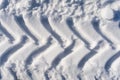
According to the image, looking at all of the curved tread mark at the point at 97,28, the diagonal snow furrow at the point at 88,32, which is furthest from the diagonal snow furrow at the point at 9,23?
the curved tread mark at the point at 97,28

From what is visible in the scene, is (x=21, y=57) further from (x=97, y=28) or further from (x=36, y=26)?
(x=97, y=28)

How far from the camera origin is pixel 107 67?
7.28ft

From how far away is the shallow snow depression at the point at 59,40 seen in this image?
2.19 metres

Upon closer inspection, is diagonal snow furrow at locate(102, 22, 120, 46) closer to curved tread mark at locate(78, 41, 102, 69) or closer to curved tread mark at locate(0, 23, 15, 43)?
curved tread mark at locate(78, 41, 102, 69)

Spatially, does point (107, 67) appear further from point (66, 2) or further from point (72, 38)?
point (66, 2)

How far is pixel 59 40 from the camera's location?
7.43ft

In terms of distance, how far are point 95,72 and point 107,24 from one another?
0.39 m

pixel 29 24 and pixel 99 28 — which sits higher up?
pixel 29 24

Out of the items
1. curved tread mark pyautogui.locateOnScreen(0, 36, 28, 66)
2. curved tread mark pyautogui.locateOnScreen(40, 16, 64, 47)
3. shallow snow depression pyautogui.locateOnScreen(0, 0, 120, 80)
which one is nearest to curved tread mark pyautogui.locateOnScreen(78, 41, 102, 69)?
shallow snow depression pyautogui.locateOnScreen(0, 0, 120, 80)

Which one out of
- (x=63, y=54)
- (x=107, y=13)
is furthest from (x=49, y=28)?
(x=107, y=13)

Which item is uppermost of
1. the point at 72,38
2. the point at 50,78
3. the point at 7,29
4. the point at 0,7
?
the point at 0,7

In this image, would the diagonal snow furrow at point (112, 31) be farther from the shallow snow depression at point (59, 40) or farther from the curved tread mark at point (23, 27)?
the curved tread mark at point (23, 27)

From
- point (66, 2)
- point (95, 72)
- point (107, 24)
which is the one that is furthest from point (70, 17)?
point (95, 72)

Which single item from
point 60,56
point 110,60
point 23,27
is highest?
point 23,27
